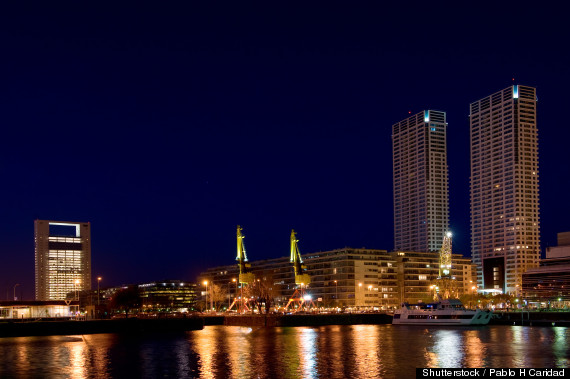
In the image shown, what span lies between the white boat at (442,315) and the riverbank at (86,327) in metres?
46.6

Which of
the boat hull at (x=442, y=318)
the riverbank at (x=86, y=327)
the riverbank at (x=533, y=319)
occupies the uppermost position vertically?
the riverbank at (x=86, y=327)

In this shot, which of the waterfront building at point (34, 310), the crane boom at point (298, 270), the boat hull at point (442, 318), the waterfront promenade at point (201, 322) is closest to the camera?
the waterfront promenade at point (201, 322)

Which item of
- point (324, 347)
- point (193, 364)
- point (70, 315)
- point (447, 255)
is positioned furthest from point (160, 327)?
point (447, 255)

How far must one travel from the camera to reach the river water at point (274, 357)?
5125 cm

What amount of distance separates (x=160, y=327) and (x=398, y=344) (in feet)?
170

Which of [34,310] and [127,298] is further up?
[34,310]

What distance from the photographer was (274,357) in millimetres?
61500

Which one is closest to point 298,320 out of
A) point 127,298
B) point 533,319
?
point 533,319

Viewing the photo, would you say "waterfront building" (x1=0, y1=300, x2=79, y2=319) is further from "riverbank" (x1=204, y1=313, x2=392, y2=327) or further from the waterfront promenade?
"riverbank" (x1=204, y1=313, x2=392, y2=327)

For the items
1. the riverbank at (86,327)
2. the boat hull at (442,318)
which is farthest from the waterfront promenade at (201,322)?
the boat hull at (442,318)

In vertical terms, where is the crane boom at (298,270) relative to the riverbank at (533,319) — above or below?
above

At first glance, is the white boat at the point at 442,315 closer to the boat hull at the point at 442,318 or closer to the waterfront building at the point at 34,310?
the boat hull at the point at 442,318

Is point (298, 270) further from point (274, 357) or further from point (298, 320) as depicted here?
point (274, 357)

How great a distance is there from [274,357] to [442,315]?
241ft
